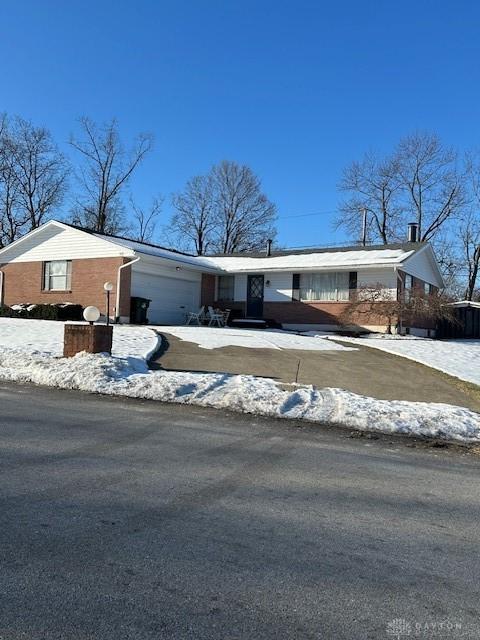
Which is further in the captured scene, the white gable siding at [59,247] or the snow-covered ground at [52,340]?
the white gable siding at [59,247]

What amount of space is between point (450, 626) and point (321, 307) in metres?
23.5

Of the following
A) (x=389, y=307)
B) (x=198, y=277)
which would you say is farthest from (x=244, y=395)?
(x=198, y=277)

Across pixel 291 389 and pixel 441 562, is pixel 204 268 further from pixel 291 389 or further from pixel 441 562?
pixel 441 562

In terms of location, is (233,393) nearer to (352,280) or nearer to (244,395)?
(244,395)

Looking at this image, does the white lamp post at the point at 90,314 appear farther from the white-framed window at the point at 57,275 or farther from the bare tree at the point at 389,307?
the white-framed window at the point at 57,275

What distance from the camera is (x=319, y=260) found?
88.0 feet

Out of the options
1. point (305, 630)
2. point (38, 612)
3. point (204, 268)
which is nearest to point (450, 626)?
point (305, 630)

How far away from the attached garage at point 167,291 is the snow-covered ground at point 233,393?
12.5 m

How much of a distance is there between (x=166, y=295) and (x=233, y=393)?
17.9 m

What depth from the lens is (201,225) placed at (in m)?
54.4

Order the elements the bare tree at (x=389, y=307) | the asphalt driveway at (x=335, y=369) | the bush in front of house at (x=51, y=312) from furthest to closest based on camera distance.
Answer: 1. the bush in front of house at (x=51, y=312)
2. the bare tree at (x=389, y=307)
3. the asphalt driveway at (x=335, y=369)

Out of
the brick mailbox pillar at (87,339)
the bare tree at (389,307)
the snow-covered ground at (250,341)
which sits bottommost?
the snow-covered ground at (250,341)

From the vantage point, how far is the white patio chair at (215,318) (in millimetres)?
26109

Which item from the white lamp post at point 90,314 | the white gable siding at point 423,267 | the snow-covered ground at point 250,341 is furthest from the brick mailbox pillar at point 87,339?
the white gable siding at point 423,267
